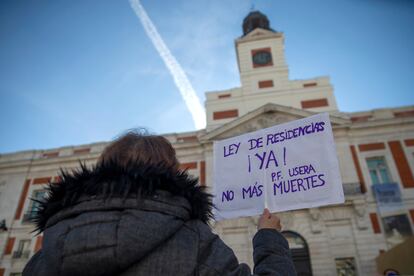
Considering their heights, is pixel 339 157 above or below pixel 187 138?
below

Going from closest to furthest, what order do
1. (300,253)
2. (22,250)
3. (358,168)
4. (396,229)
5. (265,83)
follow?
(396,229) < (300,253) < (358,168) < (22,250) < (265,83)

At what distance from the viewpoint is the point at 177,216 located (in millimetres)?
1327

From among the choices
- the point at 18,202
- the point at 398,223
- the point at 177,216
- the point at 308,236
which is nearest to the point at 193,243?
the point at 177,216

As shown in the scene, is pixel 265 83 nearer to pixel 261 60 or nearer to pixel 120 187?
pixel 261 60

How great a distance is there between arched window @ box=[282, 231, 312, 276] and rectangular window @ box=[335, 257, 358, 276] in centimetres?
121

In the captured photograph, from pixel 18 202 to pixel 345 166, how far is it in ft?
63.3

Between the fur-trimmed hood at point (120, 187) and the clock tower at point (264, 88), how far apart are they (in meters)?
16.8

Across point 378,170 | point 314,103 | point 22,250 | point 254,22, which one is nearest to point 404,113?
point 378,170

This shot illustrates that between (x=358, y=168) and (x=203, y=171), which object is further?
(x=203, y=171)

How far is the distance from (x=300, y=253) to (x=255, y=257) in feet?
45.4

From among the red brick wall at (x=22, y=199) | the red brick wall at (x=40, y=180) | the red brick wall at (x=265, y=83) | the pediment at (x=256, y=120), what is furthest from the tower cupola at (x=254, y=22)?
the red brick wall at (x=22, y=199)

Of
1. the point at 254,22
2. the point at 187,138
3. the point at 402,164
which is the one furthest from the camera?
the point at 254,22

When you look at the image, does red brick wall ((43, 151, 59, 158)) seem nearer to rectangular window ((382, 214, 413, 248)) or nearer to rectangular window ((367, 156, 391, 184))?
rectangular window ((367, 156, 391, 184))

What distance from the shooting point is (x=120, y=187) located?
1.33 m
